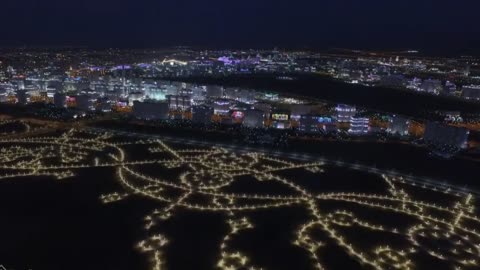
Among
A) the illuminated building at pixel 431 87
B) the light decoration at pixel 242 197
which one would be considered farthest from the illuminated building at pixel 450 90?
the light decoration at pixel 242 197

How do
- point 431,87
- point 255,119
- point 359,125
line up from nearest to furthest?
point 359,125
point 255,119
point 431,87

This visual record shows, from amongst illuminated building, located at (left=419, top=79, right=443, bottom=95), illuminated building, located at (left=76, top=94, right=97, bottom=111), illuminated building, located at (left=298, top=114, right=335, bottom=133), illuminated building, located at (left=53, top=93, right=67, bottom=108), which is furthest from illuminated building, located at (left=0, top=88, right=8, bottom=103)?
illuminated building, located at (left=419, top=79, right=443, bottom=95)

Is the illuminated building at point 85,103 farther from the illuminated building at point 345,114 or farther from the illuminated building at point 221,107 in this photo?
the illuminated building at point 345,114

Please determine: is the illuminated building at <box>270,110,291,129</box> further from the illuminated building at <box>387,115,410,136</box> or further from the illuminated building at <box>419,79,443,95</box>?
the illuminated building at <box>419,79,443,95</box>

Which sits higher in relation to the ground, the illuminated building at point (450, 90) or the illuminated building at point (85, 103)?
the illuminated building at point (450, 90)

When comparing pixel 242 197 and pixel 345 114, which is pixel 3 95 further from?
pixel 242 197

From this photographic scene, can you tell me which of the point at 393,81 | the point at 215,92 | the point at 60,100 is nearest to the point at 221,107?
the point at 215,92
